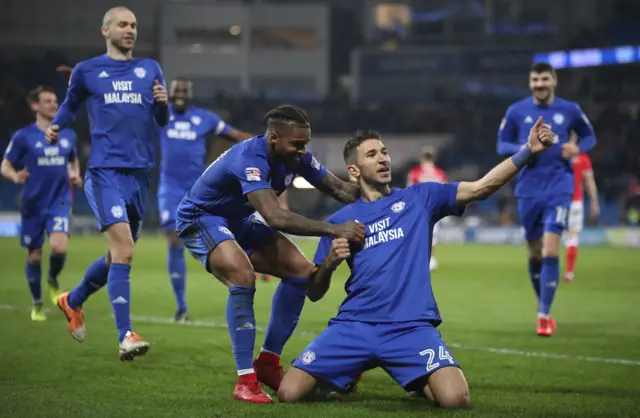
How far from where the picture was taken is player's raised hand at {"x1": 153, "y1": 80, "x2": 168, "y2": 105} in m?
8.34

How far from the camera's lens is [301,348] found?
8.93 m

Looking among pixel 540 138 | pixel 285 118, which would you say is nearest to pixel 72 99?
pixel 285 118

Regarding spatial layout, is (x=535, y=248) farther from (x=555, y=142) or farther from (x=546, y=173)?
(x=555, y=142)

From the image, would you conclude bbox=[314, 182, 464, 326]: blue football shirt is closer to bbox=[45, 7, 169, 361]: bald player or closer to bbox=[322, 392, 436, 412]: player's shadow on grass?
bbox=[322, 392, 436, 412]: player's shadow on grass

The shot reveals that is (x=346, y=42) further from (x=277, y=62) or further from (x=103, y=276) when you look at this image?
(x=103, y=276)

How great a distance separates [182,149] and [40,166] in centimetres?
163

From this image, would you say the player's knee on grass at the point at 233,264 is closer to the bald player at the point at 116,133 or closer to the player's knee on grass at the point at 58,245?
the bald player at the point at 116,133

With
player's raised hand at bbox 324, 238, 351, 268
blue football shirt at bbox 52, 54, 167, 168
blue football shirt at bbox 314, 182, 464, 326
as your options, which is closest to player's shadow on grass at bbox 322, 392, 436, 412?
blue football shirt at bbox 314, 182, 464, 326

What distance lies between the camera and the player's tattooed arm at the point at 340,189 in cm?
684

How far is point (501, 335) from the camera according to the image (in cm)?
1004

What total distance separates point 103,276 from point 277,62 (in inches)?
1827

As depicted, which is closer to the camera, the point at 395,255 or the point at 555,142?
the point at 395,255

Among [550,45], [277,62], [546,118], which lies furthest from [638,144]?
[546,118]

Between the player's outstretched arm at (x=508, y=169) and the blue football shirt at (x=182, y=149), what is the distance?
612 cm
